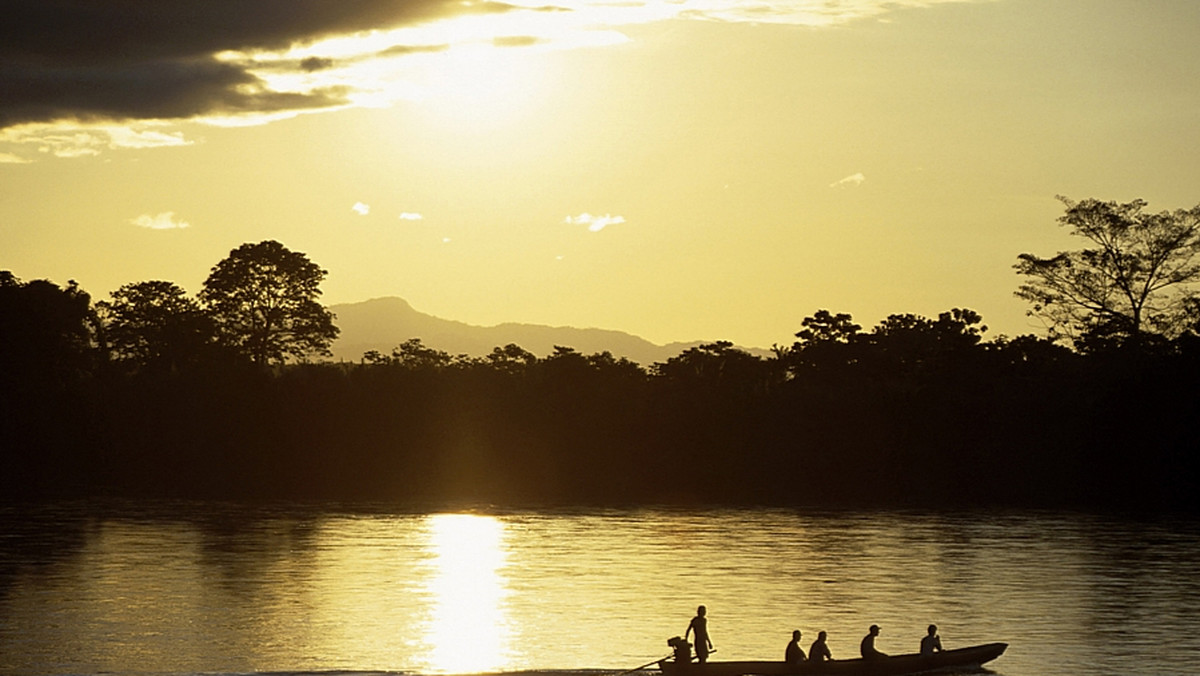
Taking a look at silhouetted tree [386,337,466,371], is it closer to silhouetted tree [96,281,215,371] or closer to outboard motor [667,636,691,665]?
silhouetted tree [96,281,215,371]

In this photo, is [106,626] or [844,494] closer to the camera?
[106,626]

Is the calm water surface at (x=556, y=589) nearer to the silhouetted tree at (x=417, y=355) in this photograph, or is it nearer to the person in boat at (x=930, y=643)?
the person in boat at (x=930, y=643)

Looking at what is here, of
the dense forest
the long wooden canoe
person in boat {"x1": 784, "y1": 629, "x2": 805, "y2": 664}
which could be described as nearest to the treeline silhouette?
the dense forest

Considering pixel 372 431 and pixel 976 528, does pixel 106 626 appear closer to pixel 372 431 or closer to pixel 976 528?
pixel 976 528

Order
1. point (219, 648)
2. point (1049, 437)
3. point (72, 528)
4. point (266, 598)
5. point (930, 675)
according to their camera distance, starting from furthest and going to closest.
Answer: point (1049, 437)
point (72, 528)
point (266, 598)
point (219, 648)
point (930, 675)

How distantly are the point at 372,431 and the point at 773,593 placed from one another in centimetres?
6796

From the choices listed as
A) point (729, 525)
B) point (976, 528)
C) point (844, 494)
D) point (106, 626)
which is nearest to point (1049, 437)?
point (844, 494)

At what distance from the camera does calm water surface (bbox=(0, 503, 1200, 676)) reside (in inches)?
1807

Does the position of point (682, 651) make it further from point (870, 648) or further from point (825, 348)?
point (825, 348)

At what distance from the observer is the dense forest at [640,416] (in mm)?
107875

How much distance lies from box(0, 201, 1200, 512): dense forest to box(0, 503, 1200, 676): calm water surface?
14.5 m

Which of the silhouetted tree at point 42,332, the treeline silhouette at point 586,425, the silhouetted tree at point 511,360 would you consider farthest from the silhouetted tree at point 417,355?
the silhouetted tree at point 42,332

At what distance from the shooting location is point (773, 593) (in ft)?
198

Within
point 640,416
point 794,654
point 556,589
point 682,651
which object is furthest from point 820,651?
point 640,416
